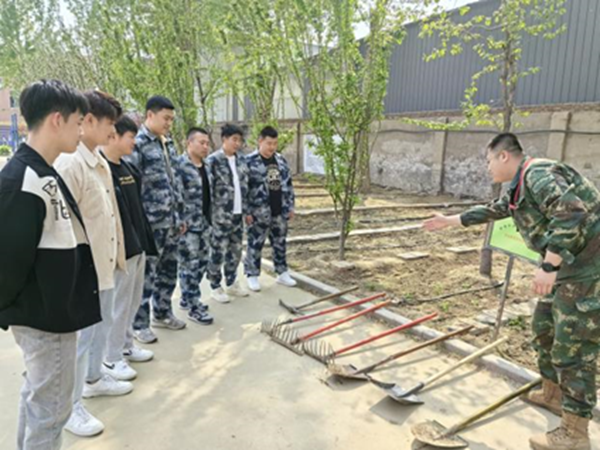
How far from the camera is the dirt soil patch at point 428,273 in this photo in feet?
13.9

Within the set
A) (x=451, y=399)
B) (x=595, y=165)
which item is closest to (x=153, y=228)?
(x=451, y=399)

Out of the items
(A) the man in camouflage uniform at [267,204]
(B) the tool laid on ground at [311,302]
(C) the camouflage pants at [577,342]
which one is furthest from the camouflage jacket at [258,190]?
(C) the camouflage pants at [577,342]

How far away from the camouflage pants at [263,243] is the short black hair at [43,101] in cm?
348

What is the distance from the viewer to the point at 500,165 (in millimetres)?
2861

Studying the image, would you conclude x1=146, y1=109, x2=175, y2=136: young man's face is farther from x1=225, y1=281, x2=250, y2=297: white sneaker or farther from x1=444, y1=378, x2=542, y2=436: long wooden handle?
x1=444, y1=378, x2=542, y2=436: long wooden handle

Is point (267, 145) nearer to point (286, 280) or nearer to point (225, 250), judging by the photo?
point (225, 250)

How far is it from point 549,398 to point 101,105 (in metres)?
3.37

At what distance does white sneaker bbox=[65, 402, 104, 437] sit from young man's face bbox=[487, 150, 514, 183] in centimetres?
289

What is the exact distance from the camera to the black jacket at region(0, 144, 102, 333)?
1694 millimetres

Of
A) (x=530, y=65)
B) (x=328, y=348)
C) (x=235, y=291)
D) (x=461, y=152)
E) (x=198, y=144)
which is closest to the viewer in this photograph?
(x=328, y=348)

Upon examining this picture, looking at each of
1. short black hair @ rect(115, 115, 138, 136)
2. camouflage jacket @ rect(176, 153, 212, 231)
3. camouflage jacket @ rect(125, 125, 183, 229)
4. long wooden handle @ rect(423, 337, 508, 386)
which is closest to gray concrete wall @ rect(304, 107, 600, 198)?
camouflage jacket @ rect(176, 153, 212, 231)

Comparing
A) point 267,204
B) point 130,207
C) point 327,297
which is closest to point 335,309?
point 327,297

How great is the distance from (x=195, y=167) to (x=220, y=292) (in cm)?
149

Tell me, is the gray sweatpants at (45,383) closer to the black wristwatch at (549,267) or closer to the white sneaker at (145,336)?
the white sneaker at (145,336)
